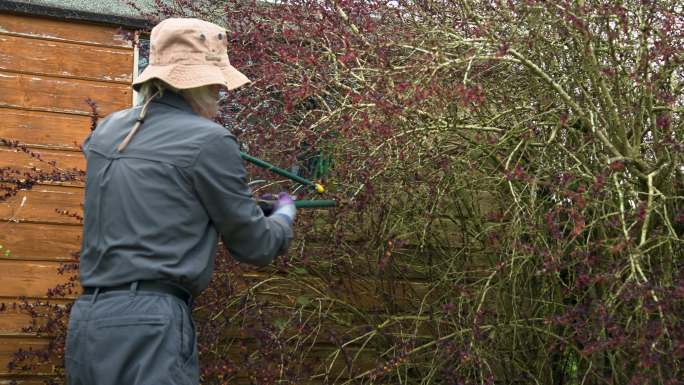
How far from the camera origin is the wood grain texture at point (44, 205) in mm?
5305

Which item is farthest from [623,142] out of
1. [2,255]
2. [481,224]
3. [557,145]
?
[2,255]

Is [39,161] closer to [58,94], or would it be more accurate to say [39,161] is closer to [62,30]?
[58,94]

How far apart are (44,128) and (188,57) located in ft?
8.34

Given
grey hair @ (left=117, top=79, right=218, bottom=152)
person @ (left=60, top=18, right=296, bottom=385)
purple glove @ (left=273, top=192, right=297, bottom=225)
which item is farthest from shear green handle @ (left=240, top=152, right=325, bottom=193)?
person @ (left=60, top=18, right=296, bottom=385)

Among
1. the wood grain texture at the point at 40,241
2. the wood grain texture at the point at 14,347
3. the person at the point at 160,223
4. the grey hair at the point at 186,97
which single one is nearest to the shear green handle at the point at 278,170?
the grey hair at the point at 186,97

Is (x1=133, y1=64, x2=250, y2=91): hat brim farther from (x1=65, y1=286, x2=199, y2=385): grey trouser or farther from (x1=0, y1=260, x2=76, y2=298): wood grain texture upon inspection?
(x1=0, y1=260, x2=76, y2=298): wood grain texture

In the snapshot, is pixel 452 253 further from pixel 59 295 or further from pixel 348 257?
pixel 59 295

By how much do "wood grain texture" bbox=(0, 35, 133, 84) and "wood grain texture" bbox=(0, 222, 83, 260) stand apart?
783 mm

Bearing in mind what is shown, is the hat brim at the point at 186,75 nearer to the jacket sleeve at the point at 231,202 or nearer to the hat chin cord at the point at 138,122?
the hat chin cord at the point at 138,122

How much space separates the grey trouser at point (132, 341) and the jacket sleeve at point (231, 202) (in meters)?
0.25

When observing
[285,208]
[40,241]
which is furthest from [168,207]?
[40,241]

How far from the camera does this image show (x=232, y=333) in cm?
530

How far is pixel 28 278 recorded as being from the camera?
5301 mm

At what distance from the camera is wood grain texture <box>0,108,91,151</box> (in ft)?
17.6
